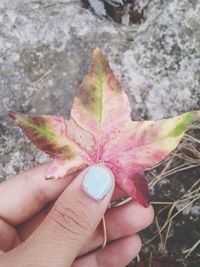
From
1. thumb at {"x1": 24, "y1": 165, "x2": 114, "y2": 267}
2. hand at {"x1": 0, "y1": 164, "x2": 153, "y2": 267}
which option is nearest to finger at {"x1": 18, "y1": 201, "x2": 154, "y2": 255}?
hand at {"x1": 0, "y1": 164, "x2": 153, "y2": 267}

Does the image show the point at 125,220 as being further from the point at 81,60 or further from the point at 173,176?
the point at 81,60

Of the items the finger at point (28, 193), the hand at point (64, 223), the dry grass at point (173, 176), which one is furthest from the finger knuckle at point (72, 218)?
the dry grass at point (173, 176)

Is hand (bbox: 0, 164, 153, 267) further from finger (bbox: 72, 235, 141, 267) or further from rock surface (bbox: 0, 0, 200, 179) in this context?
rock surface (bbox: 0, 0, 200, 179)

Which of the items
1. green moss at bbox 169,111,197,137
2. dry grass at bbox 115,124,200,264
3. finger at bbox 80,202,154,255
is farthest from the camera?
dry grass at bbox 115,124,200,264

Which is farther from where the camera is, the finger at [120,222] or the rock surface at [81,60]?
the rock surface at [81,60]

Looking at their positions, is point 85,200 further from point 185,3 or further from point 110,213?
point 185,3

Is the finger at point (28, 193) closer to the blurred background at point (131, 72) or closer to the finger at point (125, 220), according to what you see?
the finger at point (125, 220)

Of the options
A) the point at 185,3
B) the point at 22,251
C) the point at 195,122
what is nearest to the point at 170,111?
the point at 195,122

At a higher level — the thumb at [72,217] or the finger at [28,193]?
the thumb at [72,217]
